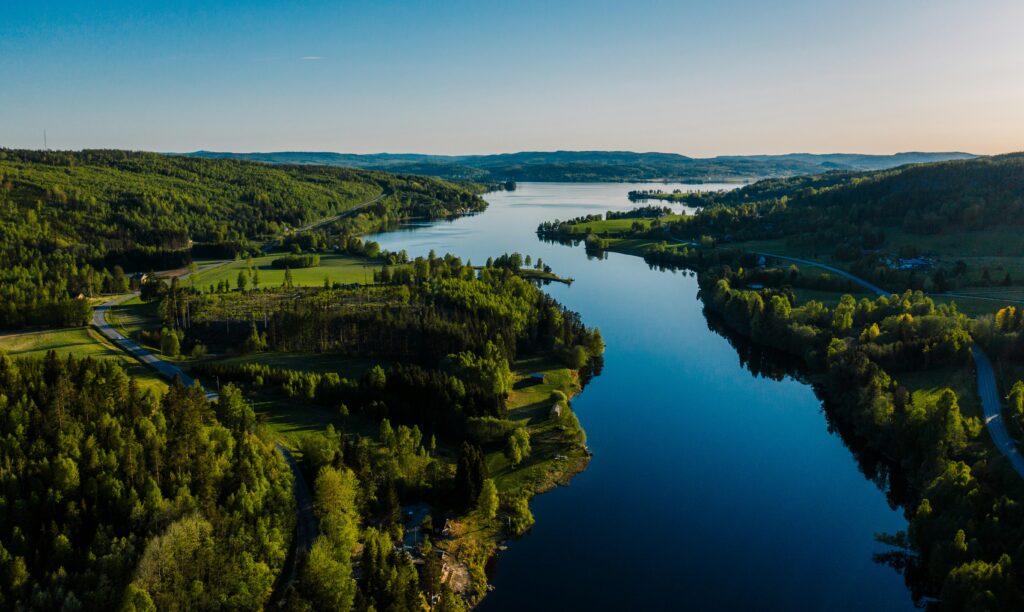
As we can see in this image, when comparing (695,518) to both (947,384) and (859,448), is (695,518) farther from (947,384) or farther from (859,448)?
(947,384)

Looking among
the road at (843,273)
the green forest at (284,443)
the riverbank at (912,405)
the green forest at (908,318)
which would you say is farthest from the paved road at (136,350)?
the road at (843,273)

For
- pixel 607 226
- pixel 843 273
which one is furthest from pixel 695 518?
pixel 607 226

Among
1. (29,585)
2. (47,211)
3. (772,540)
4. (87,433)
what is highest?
(47,211)

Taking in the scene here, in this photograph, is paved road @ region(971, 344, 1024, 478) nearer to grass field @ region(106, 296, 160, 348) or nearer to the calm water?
the calm water

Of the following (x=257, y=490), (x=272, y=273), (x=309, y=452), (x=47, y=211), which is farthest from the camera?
(x=47, y=211)

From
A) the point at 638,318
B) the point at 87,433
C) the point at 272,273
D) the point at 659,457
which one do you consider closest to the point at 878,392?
the point at 659,457

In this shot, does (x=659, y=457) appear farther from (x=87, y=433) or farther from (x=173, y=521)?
(x=87, y=433)

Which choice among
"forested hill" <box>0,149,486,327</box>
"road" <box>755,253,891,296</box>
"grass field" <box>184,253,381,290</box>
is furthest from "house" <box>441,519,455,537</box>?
"road" <box>755,253,891,296</box>
